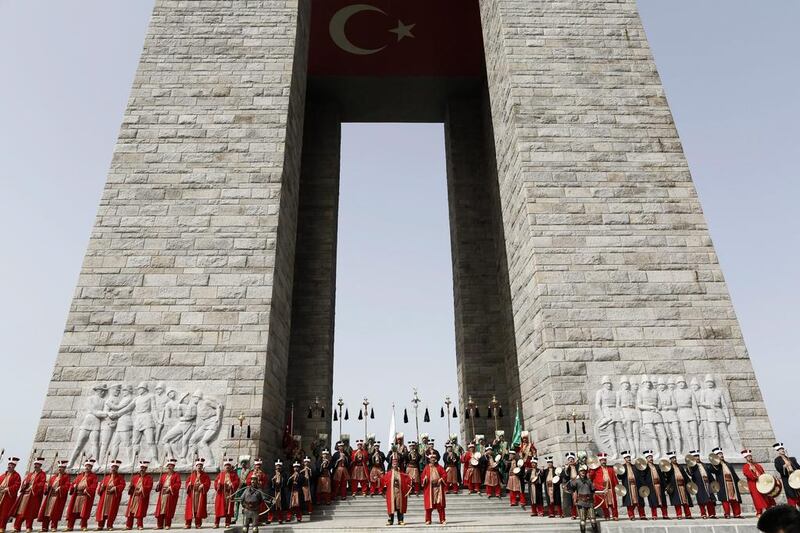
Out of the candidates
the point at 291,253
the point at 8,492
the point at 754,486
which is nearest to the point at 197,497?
the point at 8,492

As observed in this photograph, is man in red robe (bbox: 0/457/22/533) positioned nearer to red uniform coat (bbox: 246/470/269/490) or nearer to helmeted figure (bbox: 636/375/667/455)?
red uniform coat (bbox: 246/470/269/490)

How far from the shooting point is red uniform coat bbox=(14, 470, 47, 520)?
805 cm

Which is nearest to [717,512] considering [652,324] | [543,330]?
[652,324]

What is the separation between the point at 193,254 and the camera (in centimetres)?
1074

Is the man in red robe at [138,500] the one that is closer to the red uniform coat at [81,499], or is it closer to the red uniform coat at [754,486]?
the red uniform coat at [81,499]

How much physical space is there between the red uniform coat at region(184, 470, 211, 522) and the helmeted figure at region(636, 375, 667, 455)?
24.6 feet

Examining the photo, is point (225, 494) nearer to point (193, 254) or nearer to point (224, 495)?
point (224, 495)

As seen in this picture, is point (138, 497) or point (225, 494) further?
point (225, 494)

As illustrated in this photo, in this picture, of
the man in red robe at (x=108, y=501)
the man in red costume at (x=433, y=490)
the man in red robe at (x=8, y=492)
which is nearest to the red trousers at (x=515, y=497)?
the man in red costume at (x=433, y=490)

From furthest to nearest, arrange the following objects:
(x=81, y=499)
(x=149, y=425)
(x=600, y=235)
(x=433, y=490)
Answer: (x=600, y=235) < (x=149, y=425) < (x=433, y=490) < (x=81, y=499)

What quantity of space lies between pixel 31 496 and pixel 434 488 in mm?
6285

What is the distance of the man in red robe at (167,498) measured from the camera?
8.29m

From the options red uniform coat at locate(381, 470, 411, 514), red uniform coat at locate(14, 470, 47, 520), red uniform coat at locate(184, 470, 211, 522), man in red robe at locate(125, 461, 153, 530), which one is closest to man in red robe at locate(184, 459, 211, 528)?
red uniform coat at locate(184, 470, 211, 522)

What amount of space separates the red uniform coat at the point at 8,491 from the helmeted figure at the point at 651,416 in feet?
33.5
